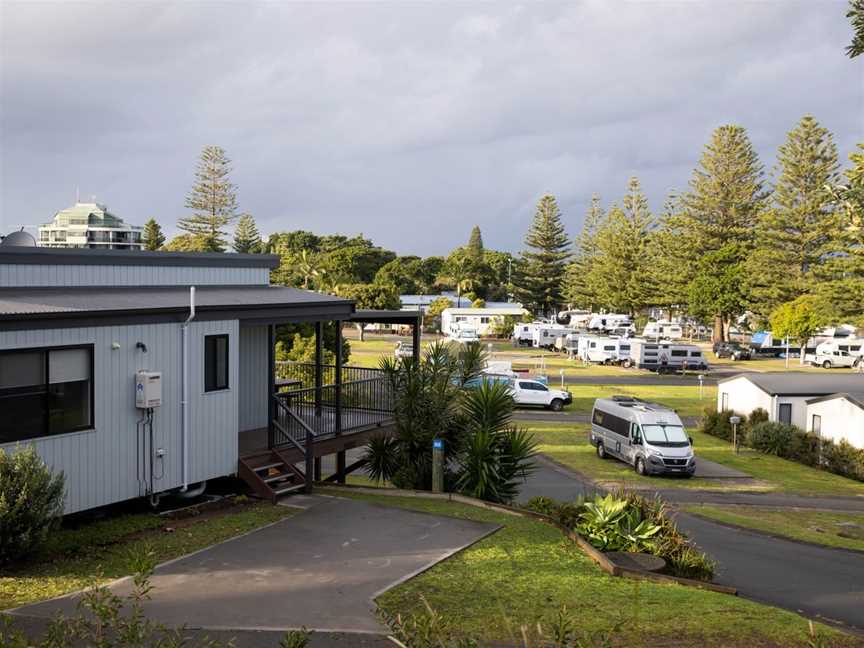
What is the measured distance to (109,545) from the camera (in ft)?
36.7

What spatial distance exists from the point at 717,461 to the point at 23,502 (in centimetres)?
2293

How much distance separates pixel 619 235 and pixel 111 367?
82.8 metres

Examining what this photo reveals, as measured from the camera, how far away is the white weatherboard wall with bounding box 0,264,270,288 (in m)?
12.3

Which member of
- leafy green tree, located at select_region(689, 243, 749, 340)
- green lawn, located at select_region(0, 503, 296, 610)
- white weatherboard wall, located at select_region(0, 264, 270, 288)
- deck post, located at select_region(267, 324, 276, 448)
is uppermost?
leafy green tree, located at select_region(689, 243, 749, 340)

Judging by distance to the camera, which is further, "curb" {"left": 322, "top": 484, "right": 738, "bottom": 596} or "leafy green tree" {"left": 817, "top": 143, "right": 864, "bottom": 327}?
"leafy green tree" {"left": 817, "top": 143, "right": 864, "bottom": 327}

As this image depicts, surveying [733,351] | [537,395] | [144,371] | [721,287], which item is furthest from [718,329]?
[144,371]

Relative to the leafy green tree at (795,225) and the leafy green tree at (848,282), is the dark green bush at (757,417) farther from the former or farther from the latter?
the leafy green tree at (795,225)

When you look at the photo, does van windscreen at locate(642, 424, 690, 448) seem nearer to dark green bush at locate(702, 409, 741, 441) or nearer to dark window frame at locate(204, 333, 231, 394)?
dark green bush at locate(702, 409, 741, 441)

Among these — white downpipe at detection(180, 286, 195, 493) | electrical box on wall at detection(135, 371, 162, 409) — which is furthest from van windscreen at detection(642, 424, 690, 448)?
electrical box on wall at detection(135, 371, 162, 409)

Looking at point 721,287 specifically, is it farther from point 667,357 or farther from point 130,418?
point 130,418

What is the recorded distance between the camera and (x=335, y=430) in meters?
16.9

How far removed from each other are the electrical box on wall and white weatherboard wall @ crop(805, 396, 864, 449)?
22.6m

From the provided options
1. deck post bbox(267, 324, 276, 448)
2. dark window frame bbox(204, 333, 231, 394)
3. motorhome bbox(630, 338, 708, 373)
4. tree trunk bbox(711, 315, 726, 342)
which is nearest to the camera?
dark window frame bbox(204, 333, 231, 394)

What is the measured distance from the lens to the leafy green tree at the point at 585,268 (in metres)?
94.6
